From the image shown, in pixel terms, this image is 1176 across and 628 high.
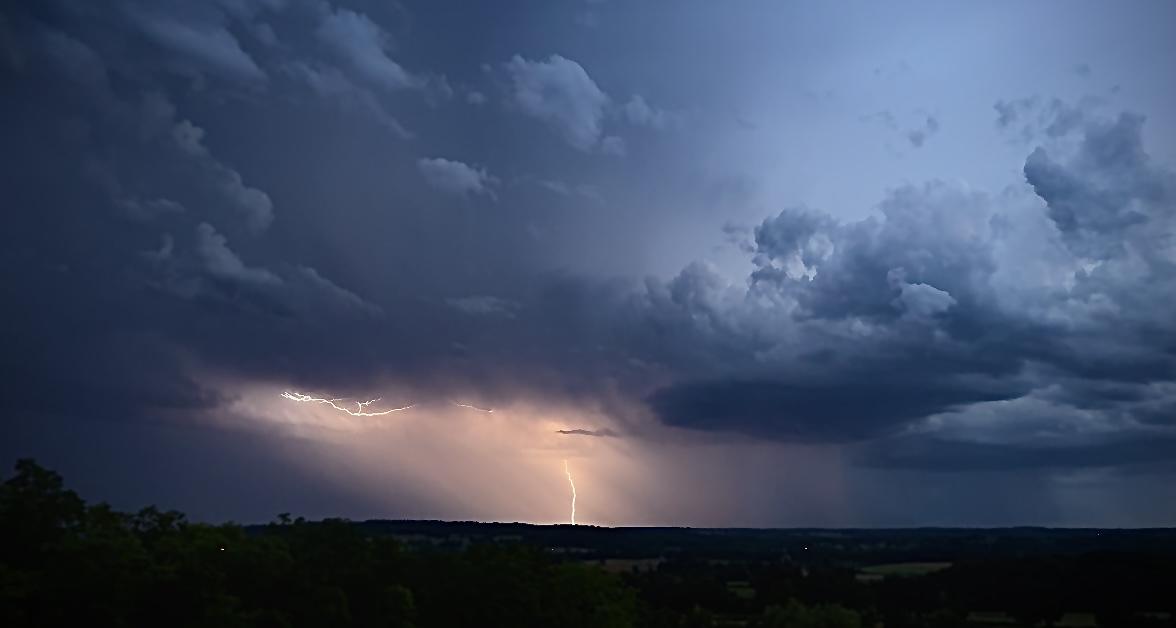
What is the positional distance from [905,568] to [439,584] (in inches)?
3247

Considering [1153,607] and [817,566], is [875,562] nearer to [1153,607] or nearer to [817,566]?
[817,566]

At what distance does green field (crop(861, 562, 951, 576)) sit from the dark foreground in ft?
2.66

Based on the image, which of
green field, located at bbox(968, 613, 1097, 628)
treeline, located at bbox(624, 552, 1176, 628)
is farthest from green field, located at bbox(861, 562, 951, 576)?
green field, located at bbox(968, 613, 1097, 628)

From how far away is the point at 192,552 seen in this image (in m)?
64.0

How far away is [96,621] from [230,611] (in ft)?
25.0

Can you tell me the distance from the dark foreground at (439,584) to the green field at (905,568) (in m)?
0.81

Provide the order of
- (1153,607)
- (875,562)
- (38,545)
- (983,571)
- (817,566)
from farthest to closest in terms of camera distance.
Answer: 1. (875,562)
2. (817,566)
3. (983,571)
4. (1153,607)
5. (38,545)

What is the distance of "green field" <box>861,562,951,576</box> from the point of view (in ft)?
415

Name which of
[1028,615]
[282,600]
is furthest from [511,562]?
[1028,615]

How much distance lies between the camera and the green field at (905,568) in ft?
415

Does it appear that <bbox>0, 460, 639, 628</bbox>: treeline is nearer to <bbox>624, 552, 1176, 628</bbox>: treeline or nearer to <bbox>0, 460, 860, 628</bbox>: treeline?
<bbox>0, 460, 860, 628</bbox>: treeline

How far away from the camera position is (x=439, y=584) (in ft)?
266

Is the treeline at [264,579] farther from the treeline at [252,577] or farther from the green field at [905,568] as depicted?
the green field at [905,568]

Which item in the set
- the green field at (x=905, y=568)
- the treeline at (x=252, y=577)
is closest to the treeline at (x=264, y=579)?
the treeline at (x=252, y=577)
